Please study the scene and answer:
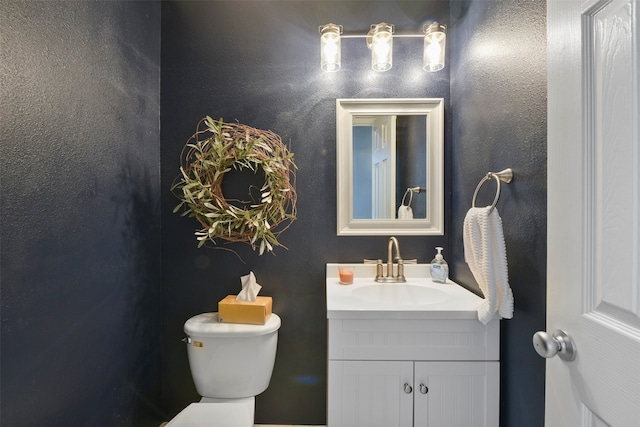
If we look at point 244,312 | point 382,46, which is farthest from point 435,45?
point 244,312

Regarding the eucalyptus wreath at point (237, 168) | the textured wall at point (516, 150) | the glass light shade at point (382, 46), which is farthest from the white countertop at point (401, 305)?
the glass light shade at point (382, 46)

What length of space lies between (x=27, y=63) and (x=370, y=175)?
1.42 meters

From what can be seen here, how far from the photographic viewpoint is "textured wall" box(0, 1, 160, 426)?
94cm

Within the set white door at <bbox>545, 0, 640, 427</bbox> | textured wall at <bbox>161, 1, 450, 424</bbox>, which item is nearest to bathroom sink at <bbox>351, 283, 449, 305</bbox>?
textured wall at <bbox>161, 1, 450, 424</bbox>

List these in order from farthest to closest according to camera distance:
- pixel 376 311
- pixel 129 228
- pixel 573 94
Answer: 1. pixel 129 228
2. pixel 376 311
3. pixel 573 94

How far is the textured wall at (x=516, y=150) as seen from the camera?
3.47ft

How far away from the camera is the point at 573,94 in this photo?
62 cm

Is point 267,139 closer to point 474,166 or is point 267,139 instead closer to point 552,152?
point 474,166

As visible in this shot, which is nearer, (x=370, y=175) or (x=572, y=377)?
(x=572, y=377)

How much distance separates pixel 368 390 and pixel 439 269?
72 cm

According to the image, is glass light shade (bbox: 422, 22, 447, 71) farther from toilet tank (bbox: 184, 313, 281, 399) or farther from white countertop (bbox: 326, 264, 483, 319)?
toilet tank (bbox: 184, 313, 281, 399)

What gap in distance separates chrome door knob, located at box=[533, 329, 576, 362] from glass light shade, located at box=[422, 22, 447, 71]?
1402 mm

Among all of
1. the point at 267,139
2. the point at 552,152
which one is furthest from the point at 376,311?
the point at 267,139

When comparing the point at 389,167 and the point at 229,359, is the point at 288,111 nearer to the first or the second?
the point at 389,167
